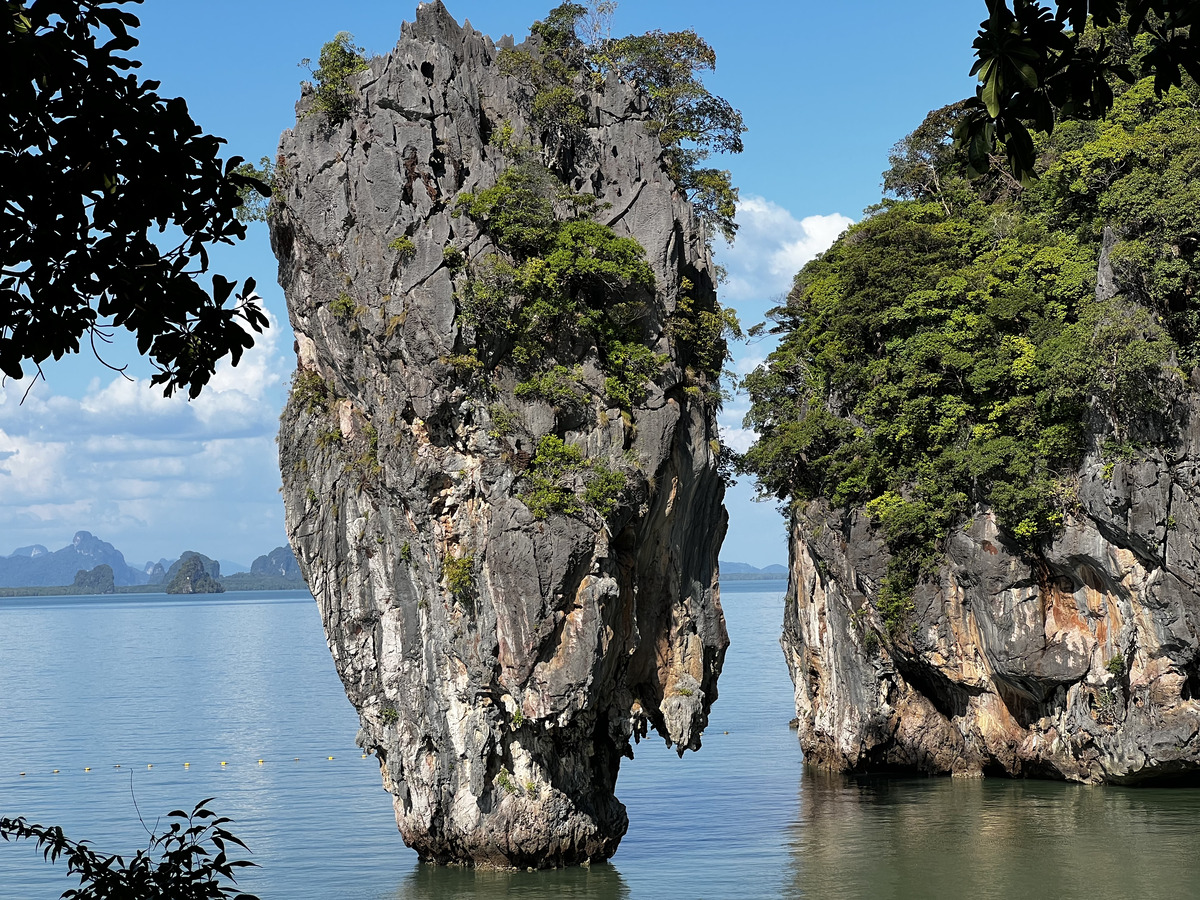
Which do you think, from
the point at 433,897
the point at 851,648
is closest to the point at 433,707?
the point at 433,897

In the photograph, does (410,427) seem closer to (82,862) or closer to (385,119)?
(385,119)

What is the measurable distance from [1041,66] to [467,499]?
58.6 ft

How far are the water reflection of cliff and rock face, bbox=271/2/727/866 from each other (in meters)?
4.71

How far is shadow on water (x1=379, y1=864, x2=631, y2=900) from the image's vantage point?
70.0ft

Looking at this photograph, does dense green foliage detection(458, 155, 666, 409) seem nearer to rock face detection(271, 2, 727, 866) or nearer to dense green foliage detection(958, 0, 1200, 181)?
rock face detection(271, 2, 727, 866)

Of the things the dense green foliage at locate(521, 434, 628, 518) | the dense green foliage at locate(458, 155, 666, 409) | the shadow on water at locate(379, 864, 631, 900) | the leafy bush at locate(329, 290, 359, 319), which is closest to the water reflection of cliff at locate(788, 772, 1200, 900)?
the shadow on water at locate(379, 864, 631, 900)

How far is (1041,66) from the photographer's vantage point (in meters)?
5.13

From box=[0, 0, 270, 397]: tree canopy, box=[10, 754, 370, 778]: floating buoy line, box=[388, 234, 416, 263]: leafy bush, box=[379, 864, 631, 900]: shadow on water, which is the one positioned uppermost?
box=[388, 234, 416, 263]: leafy bush

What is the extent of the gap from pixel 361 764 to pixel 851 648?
53.4ft

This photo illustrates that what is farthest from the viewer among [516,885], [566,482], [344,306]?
[344,306]

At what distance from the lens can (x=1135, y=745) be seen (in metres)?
26.8

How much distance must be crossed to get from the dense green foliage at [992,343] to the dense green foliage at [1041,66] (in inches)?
830

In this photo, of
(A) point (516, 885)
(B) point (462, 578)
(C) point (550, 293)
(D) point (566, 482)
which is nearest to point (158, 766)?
(A) point (516, 885)

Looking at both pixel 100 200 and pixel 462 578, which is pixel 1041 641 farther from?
pixel 100 200
